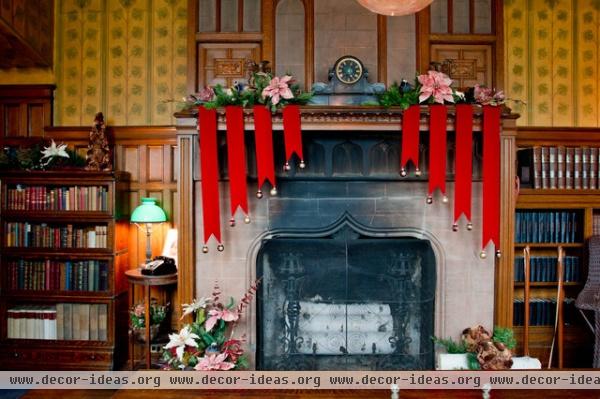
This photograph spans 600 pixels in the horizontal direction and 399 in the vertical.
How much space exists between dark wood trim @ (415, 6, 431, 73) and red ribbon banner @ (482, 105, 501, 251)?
0.62 m

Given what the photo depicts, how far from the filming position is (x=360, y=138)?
124 inches

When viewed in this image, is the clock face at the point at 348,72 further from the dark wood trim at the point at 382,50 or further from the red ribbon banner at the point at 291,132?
the red ribbon banner at the point at 291,132

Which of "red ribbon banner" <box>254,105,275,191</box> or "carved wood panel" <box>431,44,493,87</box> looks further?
"carved wood panel" <box>431,44,493,87</box>

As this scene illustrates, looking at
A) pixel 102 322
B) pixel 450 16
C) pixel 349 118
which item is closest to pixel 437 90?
pixel 349 118

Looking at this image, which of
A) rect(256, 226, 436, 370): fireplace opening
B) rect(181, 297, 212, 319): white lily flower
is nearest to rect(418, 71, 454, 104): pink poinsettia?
rect(256, 226, 436, 370): fireplace opening

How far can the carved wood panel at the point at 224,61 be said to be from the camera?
3.46m

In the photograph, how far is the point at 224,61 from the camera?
3.47m

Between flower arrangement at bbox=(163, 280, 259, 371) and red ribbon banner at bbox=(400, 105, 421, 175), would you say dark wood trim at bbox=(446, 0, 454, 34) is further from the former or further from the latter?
flower arrangement at bbox=(163, 280, 259, 371)

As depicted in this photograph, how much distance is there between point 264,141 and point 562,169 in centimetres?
251

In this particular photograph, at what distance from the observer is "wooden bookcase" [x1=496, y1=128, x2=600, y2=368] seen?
3.73 m

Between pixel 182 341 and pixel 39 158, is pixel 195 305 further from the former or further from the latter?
pixel 39 158

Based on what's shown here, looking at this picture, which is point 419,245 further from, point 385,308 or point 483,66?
point 483,66

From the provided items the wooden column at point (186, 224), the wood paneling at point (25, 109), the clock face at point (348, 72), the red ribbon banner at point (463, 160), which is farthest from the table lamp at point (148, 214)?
the red ribbon banner at point (463, 160)

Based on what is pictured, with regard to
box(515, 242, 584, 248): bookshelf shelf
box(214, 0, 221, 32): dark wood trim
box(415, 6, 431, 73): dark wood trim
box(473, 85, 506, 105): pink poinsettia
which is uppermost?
box(214, 0, 221, 32): dark wood trim
